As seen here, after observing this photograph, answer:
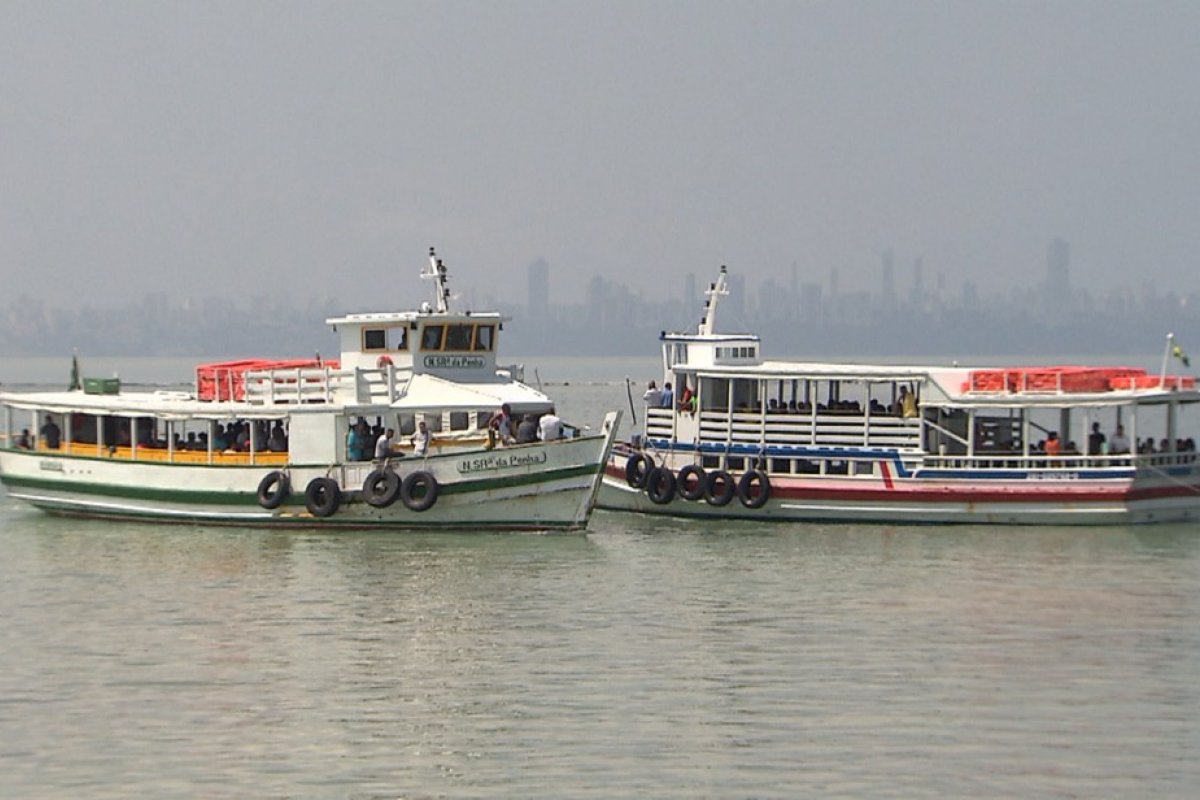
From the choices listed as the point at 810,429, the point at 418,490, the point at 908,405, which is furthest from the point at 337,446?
the point at 908,405

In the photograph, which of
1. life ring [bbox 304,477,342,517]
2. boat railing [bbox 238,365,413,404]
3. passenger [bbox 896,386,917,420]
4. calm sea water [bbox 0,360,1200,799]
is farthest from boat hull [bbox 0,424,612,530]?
passenger [bbox 896,386,917,420]

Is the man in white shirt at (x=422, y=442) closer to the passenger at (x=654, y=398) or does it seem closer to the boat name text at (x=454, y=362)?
the boat name text at (x=454, y=362)

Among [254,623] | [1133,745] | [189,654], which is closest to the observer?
[1133,745]

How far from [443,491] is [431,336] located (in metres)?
5.33

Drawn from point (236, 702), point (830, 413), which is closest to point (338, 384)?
point (830, 413)

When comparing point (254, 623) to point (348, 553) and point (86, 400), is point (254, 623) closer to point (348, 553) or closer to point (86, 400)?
point (348, 553)

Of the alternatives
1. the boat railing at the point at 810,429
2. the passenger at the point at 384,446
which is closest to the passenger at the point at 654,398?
the boat railing at the point at 810,429

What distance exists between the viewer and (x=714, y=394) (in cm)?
4450

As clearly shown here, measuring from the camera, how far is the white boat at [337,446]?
130 feet

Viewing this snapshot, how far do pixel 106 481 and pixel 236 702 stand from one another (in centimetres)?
1952

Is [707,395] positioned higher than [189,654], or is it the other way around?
[707,395]

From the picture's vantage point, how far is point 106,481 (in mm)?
43406

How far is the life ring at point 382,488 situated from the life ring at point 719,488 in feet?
22.8

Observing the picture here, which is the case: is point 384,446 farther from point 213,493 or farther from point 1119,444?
point 1119,444
